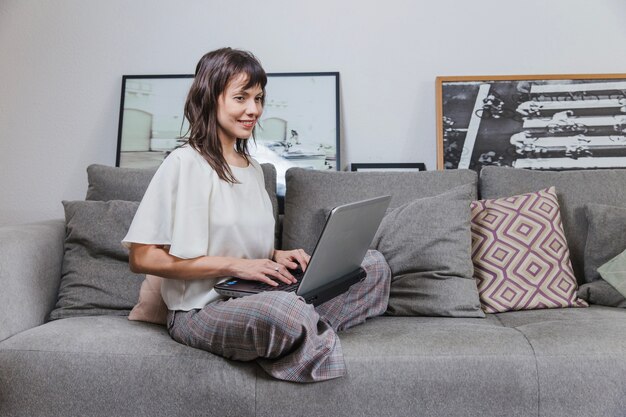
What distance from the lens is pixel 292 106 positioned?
8.45 feet

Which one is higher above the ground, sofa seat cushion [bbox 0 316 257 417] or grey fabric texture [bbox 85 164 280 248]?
grey fabric texture [bbox 85 164 280 248]

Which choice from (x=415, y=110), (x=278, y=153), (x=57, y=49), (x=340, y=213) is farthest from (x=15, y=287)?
(x=415, y=110)

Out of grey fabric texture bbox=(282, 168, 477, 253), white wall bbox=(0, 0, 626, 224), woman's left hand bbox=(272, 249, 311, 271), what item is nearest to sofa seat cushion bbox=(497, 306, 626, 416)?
woman's left hand bbox=(272, 249, 311, 271)

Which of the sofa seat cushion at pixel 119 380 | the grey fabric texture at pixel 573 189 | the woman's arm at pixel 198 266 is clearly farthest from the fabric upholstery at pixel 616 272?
the sofa seat cushion at pixel 119 380

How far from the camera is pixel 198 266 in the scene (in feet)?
4.80

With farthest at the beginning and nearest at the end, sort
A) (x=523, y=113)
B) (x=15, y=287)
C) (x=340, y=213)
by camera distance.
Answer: (x=523, y=113), (x=15, y=287), (x=340, y=213)

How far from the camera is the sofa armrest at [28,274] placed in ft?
5.30

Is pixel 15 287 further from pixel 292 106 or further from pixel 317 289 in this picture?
pixel 292 106

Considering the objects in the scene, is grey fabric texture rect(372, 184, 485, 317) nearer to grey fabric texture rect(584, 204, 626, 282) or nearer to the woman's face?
grey fabric texture rect(584, 204, 626, 282)

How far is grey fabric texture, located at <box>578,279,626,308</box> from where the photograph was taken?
1.90 metres

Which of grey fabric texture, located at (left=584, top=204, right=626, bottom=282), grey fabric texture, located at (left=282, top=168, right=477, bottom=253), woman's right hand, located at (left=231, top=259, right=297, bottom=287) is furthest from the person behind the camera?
grey fabric texture, located at (left=282, top=168, right=477, bottom=253)

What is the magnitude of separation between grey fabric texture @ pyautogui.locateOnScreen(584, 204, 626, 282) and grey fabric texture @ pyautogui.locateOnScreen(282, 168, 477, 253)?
417 millimetres

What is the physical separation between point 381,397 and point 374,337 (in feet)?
0.56

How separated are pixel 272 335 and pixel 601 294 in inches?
45.6
